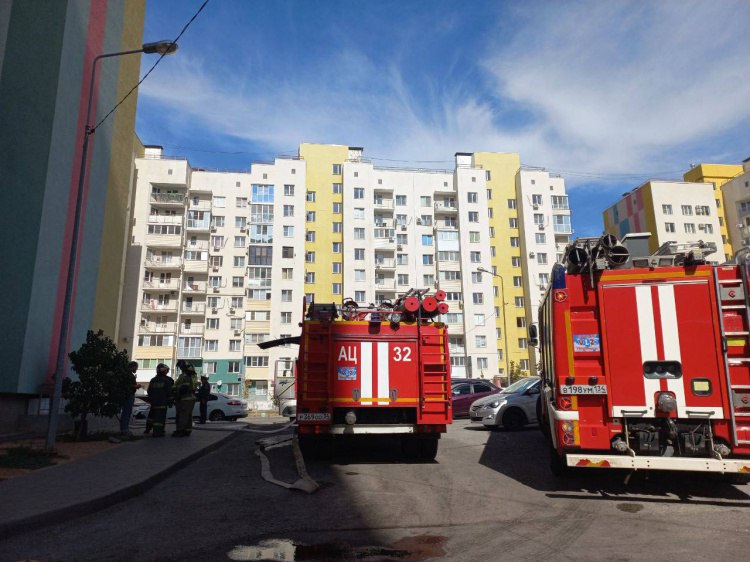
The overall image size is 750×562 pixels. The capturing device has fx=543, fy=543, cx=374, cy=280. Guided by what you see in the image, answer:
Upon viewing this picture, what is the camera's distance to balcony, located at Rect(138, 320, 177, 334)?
186 feet

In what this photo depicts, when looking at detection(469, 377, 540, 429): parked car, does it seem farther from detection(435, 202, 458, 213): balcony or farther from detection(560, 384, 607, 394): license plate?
detection(435, 202, 458, 213): balcony

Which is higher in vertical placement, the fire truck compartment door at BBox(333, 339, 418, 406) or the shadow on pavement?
the fire truck compartment door at BBox(333, 339, 418, 406)

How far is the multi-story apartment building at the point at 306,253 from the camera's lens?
190 feet

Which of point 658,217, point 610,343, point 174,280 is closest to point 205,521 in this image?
point 610,343

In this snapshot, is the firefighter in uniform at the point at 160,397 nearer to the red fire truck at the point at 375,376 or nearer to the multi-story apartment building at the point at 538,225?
the red fire truck at the point at 375,376

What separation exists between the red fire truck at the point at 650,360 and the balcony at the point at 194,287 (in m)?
56.5

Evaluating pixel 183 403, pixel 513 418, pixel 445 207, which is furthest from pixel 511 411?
pixel 445 207

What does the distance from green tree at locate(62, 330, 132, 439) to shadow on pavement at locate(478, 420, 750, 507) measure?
801 centimetres

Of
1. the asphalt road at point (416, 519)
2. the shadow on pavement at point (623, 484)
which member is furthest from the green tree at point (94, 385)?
the shadow on pavement at point (623, 484)

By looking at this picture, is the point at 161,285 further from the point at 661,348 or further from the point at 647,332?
the point at 661,348

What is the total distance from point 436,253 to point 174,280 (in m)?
29.2

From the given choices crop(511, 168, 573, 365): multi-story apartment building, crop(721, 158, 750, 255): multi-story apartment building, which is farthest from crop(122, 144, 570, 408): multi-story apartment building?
crop(721, 158, 750, 255): multi-story apartment building

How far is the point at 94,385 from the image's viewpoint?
11.8 m

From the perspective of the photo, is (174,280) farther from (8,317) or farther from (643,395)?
(643,395)
